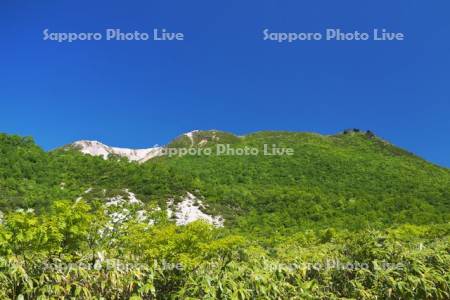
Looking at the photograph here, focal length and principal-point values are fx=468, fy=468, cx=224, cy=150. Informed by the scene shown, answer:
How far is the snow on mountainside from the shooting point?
92812 mm

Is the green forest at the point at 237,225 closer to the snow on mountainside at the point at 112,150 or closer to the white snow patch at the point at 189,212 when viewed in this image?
the white snow patch at the point at 189,212

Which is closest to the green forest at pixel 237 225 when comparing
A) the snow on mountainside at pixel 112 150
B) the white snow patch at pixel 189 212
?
the white snow patch at pixel 189 212

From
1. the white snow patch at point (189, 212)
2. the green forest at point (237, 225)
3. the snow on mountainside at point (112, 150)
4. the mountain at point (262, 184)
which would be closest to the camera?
the green forest at point (237, 225)

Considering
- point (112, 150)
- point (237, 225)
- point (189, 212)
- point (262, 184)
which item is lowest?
point (237, 225)

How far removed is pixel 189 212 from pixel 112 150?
70.3m

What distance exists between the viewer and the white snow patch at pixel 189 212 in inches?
1267

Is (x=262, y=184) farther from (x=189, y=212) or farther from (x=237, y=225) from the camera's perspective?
(x=189, y=212)

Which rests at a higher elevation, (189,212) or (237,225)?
(189,212)

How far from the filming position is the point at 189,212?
33.5 meters

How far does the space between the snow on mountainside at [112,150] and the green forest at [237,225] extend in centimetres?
1240

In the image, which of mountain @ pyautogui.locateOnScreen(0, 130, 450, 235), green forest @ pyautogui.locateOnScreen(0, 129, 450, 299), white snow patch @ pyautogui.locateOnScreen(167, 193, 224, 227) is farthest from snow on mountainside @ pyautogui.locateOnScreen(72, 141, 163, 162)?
white snow patch @ pyautogui.locateOnScreen(167, 193, 224, 227)

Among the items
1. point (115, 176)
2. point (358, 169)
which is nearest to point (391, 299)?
point (115, 176)

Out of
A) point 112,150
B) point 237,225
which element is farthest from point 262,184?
point 112,150

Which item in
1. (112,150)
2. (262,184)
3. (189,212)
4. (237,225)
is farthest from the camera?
(112,150)
